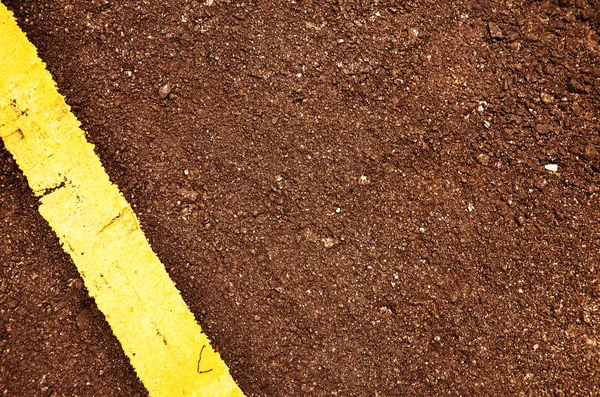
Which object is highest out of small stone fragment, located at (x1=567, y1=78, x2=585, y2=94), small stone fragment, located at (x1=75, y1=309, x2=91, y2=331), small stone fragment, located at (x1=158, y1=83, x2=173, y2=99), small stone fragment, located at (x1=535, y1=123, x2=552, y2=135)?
small stone fragment, located at (x1=158, y1=83, x2=173, y2=99)

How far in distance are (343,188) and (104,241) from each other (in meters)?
1.06

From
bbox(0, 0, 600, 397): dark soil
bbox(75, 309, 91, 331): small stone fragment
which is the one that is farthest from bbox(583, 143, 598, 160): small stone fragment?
bbox(75, 309, 91, 331): small stone fragment

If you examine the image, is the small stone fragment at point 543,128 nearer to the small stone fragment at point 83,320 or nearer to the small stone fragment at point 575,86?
the small stone fragment at point 575,86

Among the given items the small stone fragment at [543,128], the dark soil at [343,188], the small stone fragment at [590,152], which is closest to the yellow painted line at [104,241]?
the dark soil at [343,188]

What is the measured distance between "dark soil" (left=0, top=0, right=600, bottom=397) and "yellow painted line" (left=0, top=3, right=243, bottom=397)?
0.19 ft

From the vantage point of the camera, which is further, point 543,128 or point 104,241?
point 543,128

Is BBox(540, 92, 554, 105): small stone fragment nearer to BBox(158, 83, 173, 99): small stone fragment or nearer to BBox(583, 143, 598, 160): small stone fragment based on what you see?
BBox(583, 143, 598, 160): small stone fragment

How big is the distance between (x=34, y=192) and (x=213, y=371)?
1084 millimetres

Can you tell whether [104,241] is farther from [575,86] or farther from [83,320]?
[575,86]

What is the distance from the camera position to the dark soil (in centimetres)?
190

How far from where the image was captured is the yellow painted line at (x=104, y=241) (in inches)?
73.3

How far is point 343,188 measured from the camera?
196cm

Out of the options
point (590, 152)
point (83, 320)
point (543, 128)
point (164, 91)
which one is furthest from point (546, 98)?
point (83, 320)

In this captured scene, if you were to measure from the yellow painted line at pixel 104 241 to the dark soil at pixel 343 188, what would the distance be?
0.06 meters
